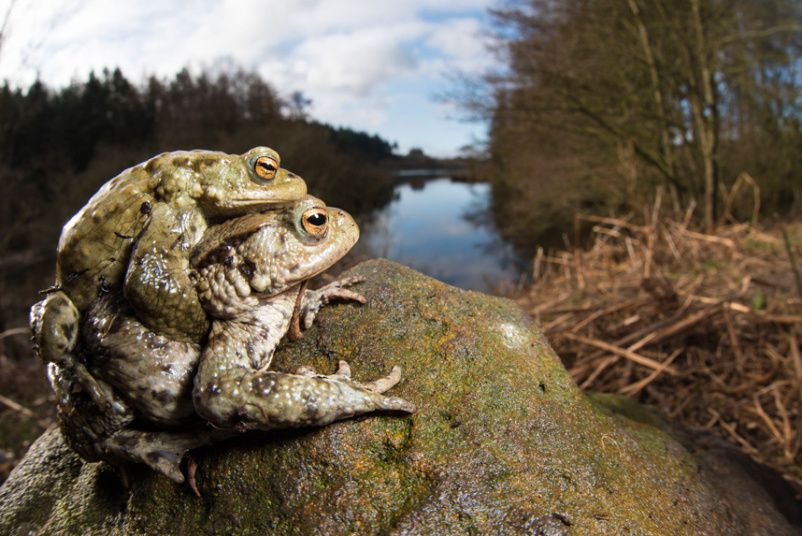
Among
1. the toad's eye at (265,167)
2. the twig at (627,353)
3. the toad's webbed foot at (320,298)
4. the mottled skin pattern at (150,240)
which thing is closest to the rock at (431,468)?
the toad's webbed foot at (320,298)

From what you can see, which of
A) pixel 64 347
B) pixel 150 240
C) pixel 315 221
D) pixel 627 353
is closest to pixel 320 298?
pixel 315 221

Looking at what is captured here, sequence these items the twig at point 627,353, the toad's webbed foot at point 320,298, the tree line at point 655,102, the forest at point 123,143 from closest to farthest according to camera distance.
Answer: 1. the toad's webbed foot at point 320,298
2. the twig at point 627,353
3. the tree line at point 655,102
4. the forest at point 123,143

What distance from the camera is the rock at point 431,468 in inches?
72.1

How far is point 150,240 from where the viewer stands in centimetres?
201

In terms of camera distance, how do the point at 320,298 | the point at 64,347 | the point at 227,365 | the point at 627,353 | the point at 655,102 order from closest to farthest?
the point at 227,365
the point at 64,347
the point at 320,298
the point at 627,353
the point at 655,102

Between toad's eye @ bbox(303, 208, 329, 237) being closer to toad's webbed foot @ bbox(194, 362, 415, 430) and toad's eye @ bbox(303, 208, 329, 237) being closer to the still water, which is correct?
toad's webbed foot @ bbox(194, 362, 415, 430)

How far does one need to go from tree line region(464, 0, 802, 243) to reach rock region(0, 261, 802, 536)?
7.60 m

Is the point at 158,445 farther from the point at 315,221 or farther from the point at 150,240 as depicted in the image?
the point at 315,221

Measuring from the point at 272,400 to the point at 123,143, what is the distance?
17461 millimetres

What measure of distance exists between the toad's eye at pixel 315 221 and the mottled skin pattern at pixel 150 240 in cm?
13

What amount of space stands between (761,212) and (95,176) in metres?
18.0

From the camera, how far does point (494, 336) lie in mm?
2467

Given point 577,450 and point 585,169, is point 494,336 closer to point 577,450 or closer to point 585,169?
point 577,450

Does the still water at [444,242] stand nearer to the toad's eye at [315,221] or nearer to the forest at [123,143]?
the forest at [123,143]
